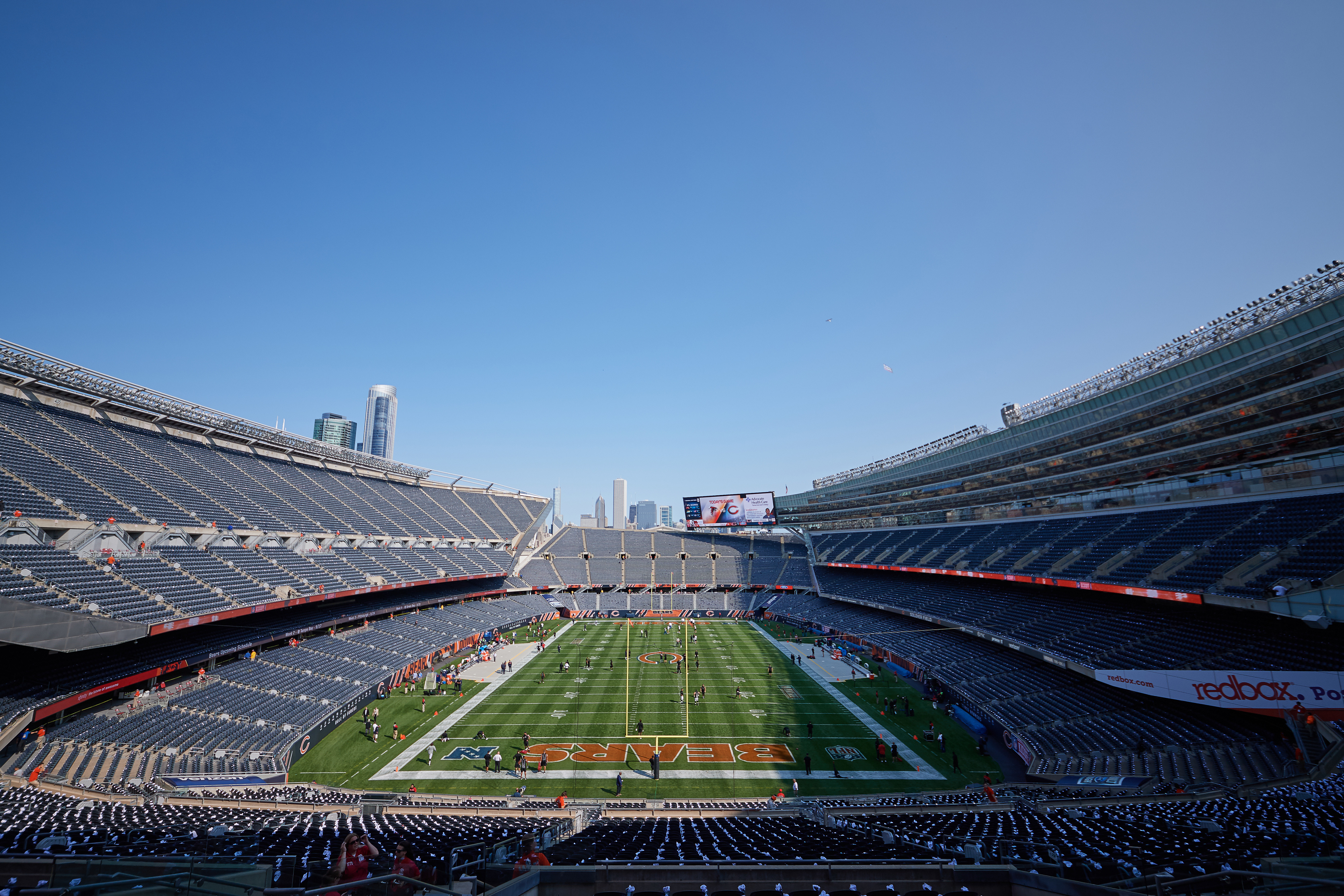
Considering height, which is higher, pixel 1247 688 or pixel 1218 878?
pixel 1218 878

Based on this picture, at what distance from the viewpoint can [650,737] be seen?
1058 inches

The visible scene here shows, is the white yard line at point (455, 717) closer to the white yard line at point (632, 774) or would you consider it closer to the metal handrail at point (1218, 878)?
the white yard line at point (632, 774)

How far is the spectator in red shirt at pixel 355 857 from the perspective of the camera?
7848 millimetres

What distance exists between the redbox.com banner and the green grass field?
6810 mm

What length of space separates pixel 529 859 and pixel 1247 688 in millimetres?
22493

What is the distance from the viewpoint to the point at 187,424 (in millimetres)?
37469

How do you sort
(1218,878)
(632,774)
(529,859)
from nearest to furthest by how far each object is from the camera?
(1218,878)
(529,859)
(632,774)

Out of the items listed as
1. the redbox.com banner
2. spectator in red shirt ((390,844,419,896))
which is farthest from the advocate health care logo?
spectator in red shirt ((390,844,419,896))

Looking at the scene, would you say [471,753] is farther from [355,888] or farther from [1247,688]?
[1247,688]

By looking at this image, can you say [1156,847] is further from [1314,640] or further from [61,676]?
[61,676]

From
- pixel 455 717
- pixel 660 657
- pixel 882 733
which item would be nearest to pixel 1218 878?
pixel 882 733

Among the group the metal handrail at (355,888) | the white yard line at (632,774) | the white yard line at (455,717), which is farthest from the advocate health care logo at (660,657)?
the metal handrail at (355,888)

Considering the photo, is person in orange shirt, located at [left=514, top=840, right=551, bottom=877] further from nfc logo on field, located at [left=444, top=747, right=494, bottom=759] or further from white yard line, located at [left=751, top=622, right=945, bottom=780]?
white yard line, located at [left=751, top=622, right=945, bottom=780]

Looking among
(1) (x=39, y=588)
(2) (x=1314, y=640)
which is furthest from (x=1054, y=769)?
(1) (x=39, y=588)
